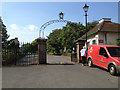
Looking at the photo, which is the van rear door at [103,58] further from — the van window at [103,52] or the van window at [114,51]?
the van window at [114,51]

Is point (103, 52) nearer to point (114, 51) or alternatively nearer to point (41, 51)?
point (114, 51)

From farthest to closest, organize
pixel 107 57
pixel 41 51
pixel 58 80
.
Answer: pixel 41 51 < pixel 107 57 < pixel 58 80

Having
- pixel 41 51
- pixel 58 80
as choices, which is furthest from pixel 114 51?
pixel 41 51

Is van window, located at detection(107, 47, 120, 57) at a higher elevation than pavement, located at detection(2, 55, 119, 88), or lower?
higher

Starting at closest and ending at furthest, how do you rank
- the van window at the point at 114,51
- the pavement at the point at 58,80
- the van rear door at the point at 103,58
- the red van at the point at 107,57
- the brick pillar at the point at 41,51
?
the pavement at the point at 58,80
the red van at the point at 107,57
the van window at the point at 114,51
the van rear door at the point at 103,58
the brick pillar at the point at 41,51

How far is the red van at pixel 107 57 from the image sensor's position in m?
6.60

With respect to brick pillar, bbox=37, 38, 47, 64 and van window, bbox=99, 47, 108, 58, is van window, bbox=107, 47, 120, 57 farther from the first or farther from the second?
brick pillar, bbox=37, 38, 47, 64

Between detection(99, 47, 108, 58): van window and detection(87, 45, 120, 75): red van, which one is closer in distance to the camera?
detection(87, 45, 120, 75): red van

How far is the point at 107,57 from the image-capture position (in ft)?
24.1

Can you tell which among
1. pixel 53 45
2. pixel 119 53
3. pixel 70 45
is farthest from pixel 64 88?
pixel 53 45

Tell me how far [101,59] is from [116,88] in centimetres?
375

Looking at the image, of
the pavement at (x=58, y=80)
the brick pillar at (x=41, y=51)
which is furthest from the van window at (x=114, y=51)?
the brick pillar at (x=41, y=51)

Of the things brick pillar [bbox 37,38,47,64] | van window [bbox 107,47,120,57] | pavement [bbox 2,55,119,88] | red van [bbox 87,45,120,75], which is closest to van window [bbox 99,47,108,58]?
red van [bbox 87,45,120,75]

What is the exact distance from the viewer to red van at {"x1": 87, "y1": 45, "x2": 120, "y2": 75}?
6601 mm
